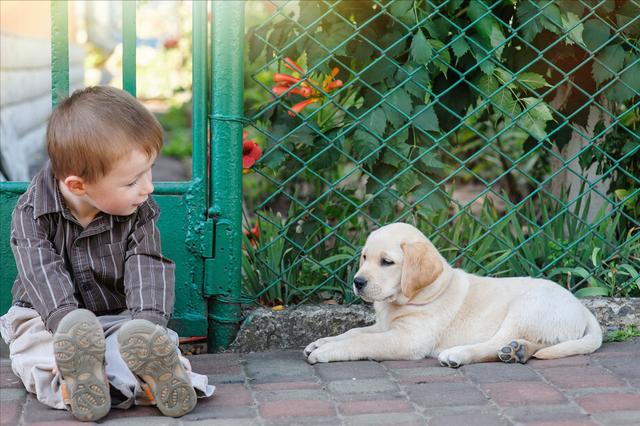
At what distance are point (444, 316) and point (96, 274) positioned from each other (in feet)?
4.59

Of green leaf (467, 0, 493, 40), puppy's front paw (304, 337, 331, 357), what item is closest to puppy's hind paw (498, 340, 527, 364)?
puppy's front paw (304, 337, 331, 357)

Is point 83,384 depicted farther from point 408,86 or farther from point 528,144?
point 528,144

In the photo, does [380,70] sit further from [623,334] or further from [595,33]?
[623,334]

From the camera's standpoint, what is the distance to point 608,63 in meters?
4.04

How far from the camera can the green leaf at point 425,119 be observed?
3.93 m

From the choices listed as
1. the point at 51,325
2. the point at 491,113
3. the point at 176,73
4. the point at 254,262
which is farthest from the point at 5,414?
the point at 176,73

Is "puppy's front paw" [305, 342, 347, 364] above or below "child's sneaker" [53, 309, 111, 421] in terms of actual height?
below

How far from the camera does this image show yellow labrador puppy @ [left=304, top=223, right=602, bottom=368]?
3.52 m

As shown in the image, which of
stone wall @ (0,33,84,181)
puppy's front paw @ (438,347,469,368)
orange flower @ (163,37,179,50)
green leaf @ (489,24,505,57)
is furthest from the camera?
orange flower @ (163,37,179,50)

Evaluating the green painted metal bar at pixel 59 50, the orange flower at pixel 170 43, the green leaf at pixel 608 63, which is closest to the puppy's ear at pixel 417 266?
the green leaf at pixel 608 63

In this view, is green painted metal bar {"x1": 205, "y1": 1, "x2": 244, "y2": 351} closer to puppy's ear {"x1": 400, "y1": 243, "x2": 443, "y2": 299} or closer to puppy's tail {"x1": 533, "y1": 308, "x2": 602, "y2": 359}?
puppy's ear {"x1": 400, "y1": 243, "x2": 443, "y2": 299}

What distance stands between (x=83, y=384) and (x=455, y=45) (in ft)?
6.94

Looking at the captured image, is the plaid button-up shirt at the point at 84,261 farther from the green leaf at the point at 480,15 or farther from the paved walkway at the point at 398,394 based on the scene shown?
the green leaf at the point at 480,15

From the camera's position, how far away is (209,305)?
3.84 m
